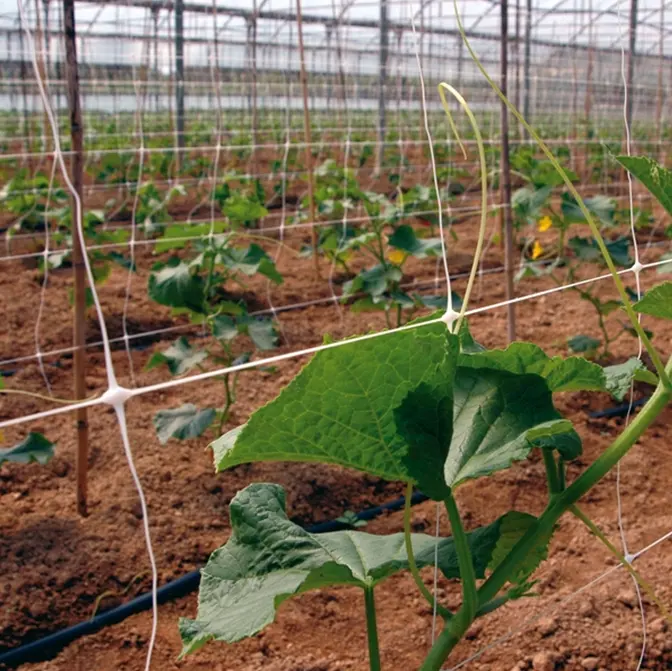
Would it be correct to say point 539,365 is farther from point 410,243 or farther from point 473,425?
point 410,243

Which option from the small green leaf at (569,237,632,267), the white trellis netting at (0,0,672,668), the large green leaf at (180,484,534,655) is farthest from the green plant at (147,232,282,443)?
the large green leaf at (180,484,534,655)

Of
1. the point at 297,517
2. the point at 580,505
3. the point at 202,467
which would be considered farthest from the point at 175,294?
the point at 580,505

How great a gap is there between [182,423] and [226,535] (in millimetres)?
395

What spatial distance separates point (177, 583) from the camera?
2268 millimetres

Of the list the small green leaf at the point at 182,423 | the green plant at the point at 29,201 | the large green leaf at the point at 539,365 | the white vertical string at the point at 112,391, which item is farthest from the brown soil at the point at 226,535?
the green plant at the point at 29,201

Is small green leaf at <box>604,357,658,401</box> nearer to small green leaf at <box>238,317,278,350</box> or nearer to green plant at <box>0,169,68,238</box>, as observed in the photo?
small green leaf at <box>238,317,278,350</box>

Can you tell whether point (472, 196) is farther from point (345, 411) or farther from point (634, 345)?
point (345, 411)

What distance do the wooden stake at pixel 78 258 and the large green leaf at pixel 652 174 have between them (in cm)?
146

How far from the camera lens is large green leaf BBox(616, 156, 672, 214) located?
115 centimetres

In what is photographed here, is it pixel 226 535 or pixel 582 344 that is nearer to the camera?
pixel 226 535

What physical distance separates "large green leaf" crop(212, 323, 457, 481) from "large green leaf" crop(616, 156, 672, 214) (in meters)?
0.33

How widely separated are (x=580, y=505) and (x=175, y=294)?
1440 millimetres

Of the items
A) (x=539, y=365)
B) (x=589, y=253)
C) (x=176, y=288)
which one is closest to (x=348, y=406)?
(x=539, y=365)

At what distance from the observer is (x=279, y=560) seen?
1.16 m
